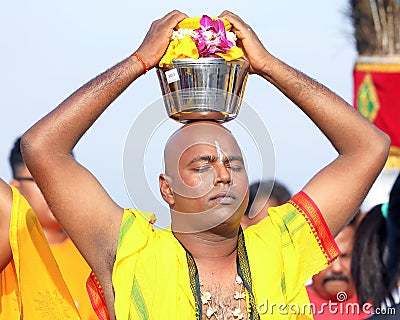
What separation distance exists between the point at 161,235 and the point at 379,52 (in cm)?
741

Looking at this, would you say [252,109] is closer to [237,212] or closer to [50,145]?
[237,212]

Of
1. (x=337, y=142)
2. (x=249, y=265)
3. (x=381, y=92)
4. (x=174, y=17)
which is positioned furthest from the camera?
(x=381, y=92)

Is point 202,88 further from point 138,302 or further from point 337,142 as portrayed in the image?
point 138,302

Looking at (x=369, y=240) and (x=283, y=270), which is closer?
(x=283, y=270)

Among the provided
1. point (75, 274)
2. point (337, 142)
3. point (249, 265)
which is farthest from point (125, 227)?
point (75, 274)

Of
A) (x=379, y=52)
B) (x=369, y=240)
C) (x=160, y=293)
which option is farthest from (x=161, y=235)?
(x=379, y=52)

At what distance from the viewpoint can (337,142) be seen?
4.52m

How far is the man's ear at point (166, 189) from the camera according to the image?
4328 millimetres

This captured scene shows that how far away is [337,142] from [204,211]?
2.17 feet

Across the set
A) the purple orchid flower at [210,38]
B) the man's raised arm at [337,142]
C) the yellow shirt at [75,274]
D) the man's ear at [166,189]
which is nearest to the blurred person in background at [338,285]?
the yellow shirt at [75,274]

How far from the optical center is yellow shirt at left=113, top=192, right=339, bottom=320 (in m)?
4.16

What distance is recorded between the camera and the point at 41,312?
14.9ft

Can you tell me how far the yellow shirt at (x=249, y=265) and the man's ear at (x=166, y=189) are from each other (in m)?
0.12

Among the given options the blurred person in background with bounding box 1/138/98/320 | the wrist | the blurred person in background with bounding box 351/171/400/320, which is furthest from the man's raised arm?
the blurred person in background with bounding box 1/138/98/320
